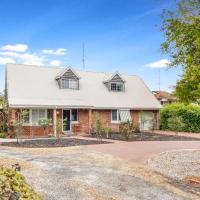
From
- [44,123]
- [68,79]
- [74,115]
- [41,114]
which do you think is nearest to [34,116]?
[41,114]

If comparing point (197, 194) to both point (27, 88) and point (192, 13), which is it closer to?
point (192, 13)

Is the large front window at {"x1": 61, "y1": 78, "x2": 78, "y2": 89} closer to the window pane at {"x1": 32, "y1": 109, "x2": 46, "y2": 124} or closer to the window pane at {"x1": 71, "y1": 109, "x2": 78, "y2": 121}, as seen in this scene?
the window pane at {"x1": 71, "y1": 109, "x2": 78, "y2": 121}

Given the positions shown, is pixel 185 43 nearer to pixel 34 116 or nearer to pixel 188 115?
pixel 34 116

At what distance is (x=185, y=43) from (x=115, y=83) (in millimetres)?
27394

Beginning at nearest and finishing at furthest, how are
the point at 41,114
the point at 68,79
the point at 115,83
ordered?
the point at 41,114 → the point at 68,79 → the point at 115,83

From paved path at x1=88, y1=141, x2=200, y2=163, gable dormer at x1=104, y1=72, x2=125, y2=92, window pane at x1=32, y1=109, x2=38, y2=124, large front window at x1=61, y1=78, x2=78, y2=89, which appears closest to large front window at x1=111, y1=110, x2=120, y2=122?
gable dormer at x1=104, y1=72, x2=125, y2=92

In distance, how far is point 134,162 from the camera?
1858 centimetres

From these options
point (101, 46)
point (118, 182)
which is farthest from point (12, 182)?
point (101, 46)

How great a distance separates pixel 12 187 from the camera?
4027 mm

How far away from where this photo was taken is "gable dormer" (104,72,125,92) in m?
42.6

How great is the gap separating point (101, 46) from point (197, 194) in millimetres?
21229

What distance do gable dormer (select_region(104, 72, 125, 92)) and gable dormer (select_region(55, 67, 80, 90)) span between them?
4750 millimetres

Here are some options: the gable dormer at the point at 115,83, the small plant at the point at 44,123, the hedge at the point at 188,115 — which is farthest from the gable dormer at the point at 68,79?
the hedge at the point at 188,115

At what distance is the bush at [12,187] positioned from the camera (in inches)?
154
